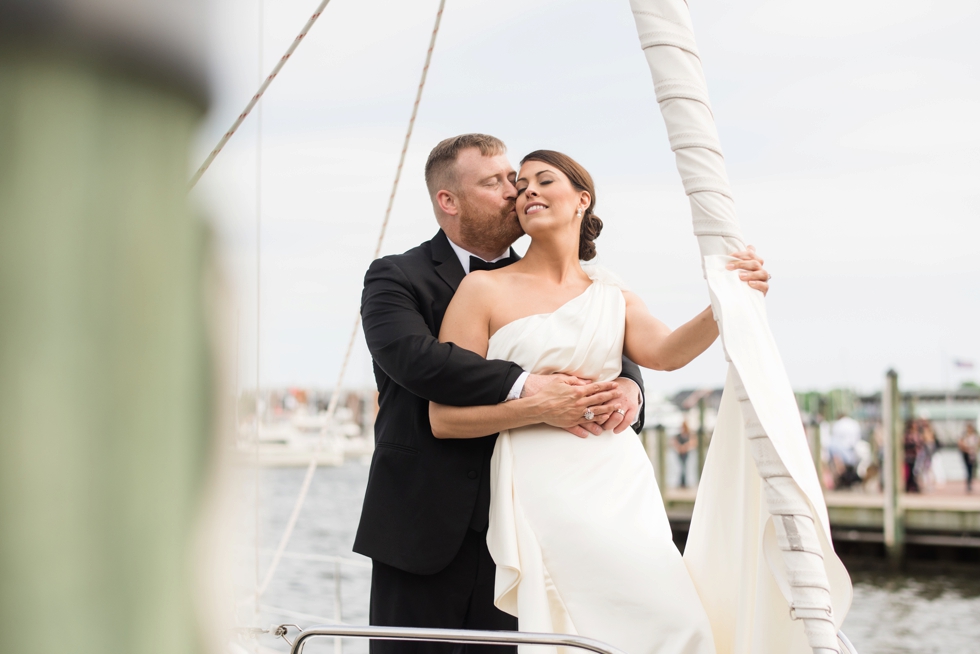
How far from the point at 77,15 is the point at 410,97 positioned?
4.04 meters

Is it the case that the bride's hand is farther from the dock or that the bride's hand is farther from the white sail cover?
the dock

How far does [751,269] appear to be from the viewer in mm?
2043

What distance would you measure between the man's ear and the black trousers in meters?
1.11

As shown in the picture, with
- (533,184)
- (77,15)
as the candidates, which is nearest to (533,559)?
(533,184)

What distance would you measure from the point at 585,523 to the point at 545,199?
1.02 metres

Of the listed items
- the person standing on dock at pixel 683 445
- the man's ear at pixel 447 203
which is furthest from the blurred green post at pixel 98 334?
the person standing on dock at pixel 683 445

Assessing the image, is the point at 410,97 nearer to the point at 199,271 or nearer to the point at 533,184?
the point at 533,184

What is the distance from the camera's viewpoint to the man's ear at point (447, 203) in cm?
307

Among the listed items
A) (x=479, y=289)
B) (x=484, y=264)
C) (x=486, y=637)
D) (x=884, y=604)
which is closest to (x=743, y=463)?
(x=486, y=637)

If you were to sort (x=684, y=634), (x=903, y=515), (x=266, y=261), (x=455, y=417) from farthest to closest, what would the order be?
(x=903, y=515) → (x=455, y=417) → (x=684, y=634) → (x=266, y=261)

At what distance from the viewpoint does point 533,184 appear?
109 inches

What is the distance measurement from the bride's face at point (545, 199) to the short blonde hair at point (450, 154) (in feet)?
1.11

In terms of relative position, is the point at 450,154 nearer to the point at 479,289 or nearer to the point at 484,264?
the point at 484,264

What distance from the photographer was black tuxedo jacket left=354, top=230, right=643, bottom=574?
8.30 feet
